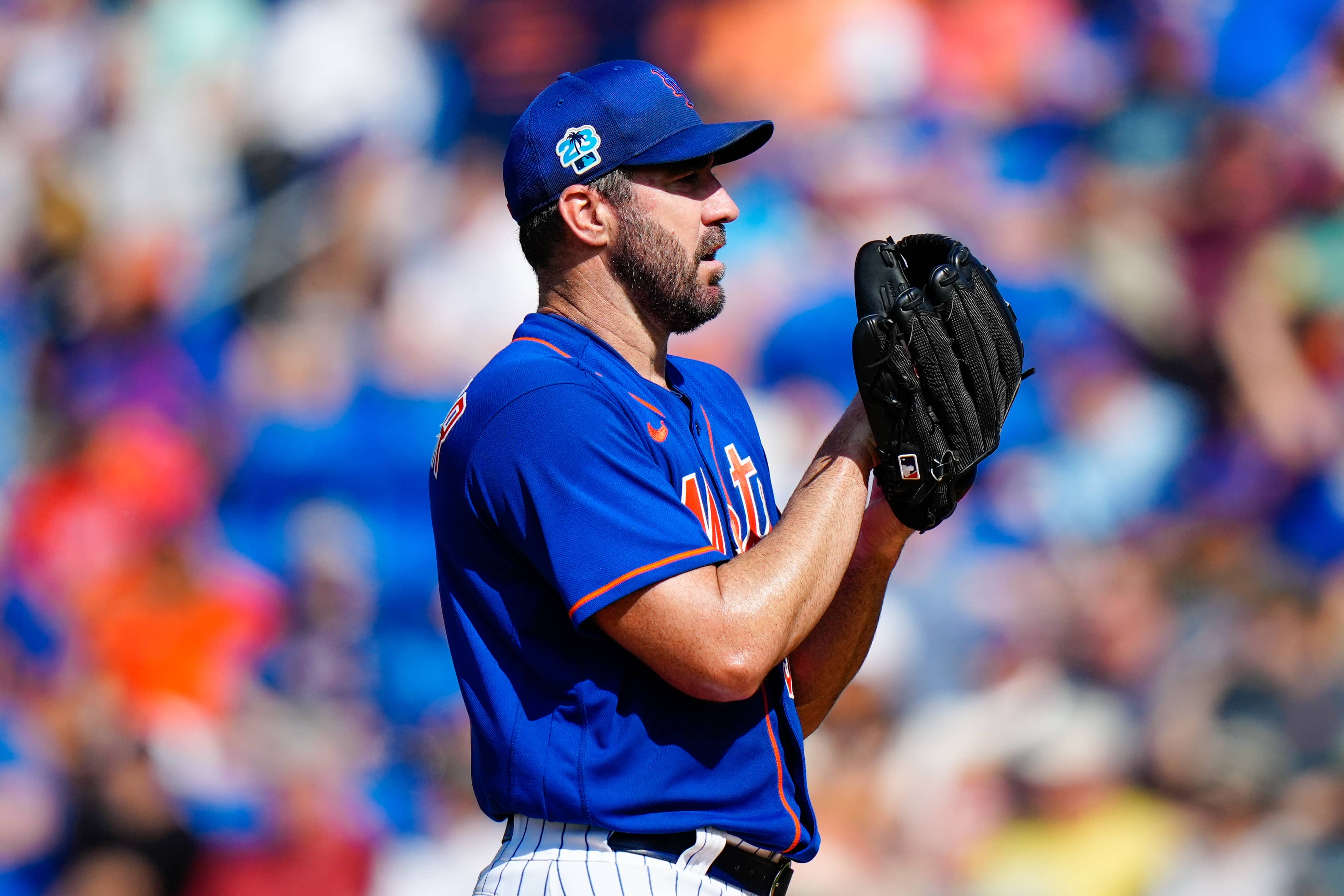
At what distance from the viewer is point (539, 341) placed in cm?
189

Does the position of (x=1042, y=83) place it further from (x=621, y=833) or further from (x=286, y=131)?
(x=621, y=833)

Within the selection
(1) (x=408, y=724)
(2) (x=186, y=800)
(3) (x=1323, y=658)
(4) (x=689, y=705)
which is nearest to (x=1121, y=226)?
(3) (x=1323, y=658)

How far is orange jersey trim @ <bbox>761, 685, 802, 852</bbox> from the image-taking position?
5.97 feet

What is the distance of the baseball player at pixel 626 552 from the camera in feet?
5.49

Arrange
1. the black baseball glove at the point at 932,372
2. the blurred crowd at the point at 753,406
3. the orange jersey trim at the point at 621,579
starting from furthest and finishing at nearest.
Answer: the blurred crowd at the point at 753,406, the black baseball glove at the point at 932,372, the orange jersey trim at the point at 621,579

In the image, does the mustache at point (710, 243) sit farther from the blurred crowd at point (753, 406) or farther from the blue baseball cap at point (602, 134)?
the blurred crowd at point (753, 406)

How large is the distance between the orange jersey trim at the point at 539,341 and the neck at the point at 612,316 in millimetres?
96

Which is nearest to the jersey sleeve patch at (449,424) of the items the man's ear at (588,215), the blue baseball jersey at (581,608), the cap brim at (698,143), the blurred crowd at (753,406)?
the blue baseball jersey at (581,608)

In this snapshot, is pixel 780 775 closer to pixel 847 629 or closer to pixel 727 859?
pixel 727 859

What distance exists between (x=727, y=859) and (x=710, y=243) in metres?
0.85

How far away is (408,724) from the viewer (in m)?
5.05

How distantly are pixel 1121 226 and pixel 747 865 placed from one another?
11.6 ft

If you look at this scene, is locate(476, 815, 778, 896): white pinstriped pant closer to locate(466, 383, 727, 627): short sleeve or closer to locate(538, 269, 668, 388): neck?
locate(466, 383, 727, 627): short sleeve

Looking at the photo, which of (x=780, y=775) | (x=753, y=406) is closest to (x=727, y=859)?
(x=780, y=775)
